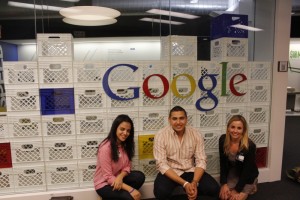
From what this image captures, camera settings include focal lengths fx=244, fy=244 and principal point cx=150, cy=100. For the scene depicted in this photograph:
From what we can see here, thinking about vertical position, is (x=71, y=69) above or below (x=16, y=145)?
above

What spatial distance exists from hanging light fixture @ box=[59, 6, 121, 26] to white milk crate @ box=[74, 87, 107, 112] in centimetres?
74

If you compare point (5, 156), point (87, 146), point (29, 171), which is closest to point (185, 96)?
point (87, 146)

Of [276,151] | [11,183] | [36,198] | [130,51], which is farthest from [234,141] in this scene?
[11,183]

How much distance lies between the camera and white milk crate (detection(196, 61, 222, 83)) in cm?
246

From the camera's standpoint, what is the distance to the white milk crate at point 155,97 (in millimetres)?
2350

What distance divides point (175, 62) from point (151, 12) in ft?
4.00

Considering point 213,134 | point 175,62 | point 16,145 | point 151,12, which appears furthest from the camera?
point 151,12

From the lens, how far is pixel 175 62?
2.39 meters

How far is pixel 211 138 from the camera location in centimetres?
256

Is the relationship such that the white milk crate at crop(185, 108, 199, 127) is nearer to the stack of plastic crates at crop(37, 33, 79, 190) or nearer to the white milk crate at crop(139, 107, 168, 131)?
the white milk crate at crop(139, 107, 168, 131)

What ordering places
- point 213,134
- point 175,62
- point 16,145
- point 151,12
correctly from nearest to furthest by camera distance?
point 16,145 → point 175,62 → point 213,134 → point 151,12

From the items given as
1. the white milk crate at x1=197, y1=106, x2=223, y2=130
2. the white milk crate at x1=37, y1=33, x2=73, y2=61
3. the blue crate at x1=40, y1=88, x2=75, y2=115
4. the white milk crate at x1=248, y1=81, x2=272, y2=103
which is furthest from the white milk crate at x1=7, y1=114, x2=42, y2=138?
the white milk crate at x1=248, y1=81, x2=272, y2=103

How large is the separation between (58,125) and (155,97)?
0.94 metres

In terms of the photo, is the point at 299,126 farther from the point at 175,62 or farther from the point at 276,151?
the point at 175,62
